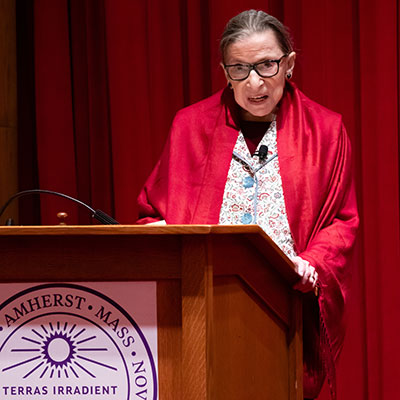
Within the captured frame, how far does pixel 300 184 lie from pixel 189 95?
1.12 metres

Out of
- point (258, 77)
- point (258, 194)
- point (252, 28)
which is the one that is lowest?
point (258, 194)

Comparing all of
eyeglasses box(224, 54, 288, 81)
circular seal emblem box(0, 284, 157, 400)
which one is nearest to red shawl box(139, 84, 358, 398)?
eyeglasses box(224, 54, 288, 81)

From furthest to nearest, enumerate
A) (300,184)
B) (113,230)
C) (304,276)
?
(300,184)
(304,276)
(113,230)

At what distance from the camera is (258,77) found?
6.21 ft

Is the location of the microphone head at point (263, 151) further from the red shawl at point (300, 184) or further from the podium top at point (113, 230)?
the podium top at point (113, 230)

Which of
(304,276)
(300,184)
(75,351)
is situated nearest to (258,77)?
(300,184)

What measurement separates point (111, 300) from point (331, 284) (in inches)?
24.8

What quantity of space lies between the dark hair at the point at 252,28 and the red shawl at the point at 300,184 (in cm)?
14

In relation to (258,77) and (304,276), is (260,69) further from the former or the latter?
(304,276)

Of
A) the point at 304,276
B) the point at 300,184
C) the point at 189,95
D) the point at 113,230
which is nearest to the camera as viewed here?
the point at 113,230

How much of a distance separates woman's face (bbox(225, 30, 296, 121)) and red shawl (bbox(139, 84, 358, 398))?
7 centimetres

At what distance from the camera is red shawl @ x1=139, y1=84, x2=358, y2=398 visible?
169 cm

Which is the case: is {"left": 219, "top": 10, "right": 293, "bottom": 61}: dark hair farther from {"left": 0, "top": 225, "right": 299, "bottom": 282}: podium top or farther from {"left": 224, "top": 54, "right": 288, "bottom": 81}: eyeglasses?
{"left": 0, "top": 225, "right": 299, "bottom": 282}: podium top

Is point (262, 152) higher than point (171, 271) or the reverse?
higher
